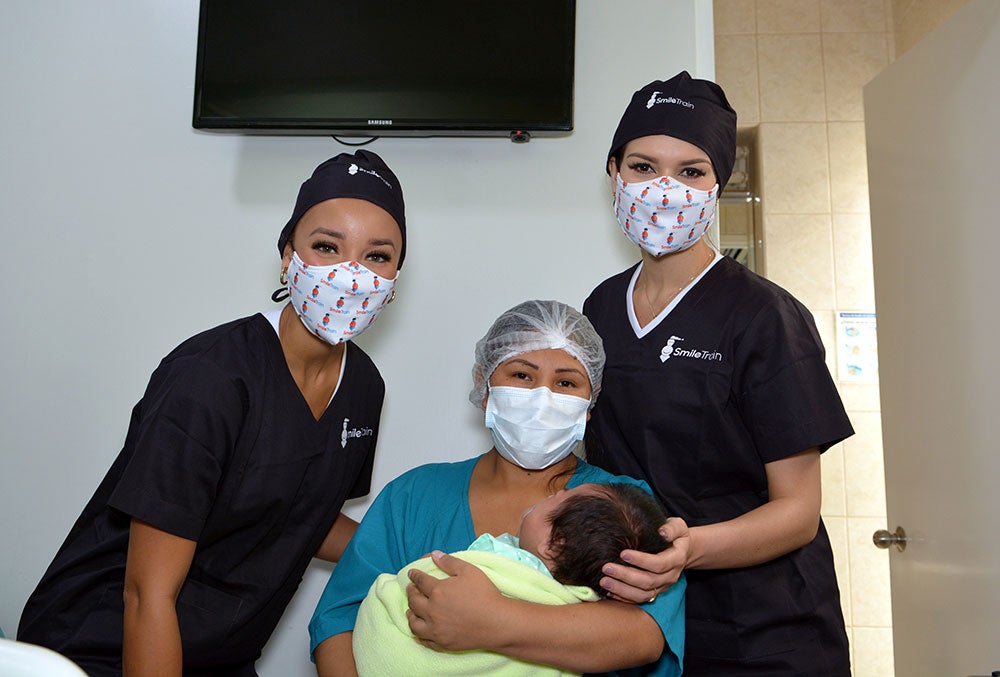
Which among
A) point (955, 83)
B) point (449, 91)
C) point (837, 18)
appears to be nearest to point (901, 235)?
point (955, 83)

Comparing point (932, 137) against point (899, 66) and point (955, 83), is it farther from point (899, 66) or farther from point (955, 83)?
point (899, 66)

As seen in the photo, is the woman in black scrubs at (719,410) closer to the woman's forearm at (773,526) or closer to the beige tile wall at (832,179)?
the woman's forearm at (773,526)

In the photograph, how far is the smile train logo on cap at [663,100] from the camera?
1.65 meters

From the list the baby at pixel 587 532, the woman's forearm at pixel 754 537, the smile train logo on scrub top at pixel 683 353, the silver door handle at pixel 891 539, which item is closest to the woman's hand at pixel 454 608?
the baby at pixel 587 532

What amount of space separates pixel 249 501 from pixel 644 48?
1.55 m

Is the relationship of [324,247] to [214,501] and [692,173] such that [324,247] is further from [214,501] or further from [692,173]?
[692,173]

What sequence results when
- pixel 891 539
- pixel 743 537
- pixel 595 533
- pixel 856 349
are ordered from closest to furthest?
pixel 595 533, pixel 743 537, pixel 891 539, pixel 856 349

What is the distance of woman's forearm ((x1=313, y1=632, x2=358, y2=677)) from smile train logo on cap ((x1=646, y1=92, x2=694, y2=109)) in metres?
1.19

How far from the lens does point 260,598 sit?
1.60m

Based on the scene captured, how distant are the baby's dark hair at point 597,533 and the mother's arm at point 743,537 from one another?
28mm

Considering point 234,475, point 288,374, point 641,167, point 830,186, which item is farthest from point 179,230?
point 830,186

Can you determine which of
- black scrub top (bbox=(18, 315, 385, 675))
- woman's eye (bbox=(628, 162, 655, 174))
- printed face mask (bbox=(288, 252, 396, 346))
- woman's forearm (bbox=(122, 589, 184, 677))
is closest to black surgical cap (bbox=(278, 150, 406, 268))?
printed face mask (bbox=(288, 252, 396, 346))

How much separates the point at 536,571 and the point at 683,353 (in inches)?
21.5

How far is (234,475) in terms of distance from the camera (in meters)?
1.52
